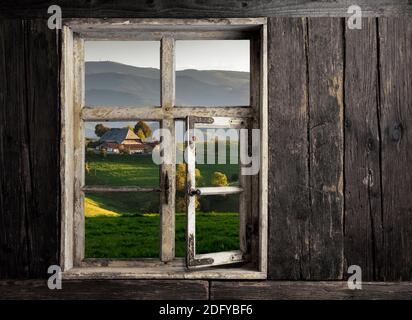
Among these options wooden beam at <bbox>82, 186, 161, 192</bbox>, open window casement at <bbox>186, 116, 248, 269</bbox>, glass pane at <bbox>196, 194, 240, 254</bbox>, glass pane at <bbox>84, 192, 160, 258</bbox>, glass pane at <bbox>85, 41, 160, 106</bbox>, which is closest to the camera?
open window casement at <bbox>186, 116, 248, 269</bbox>

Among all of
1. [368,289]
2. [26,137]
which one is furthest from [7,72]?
[368,289]

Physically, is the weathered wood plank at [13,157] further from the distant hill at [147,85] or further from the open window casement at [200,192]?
the distant hill at [147,85]

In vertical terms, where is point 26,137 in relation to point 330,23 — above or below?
below

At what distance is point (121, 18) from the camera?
2428 mm

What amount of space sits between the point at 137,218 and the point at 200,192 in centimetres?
1030

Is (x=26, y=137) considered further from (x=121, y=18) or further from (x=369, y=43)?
(x=369, y=43)

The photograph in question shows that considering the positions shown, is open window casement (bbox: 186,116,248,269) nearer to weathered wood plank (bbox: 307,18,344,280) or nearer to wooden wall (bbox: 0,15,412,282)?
wooden wall (bbox: 0,15,412,282)

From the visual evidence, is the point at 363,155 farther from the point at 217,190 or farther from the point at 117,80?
the point at 117,80

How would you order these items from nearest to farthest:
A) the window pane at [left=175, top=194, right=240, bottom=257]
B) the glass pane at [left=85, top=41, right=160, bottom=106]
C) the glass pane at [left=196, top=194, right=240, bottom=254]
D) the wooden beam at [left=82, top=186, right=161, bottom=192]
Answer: the wooden beam at [left=82, top=186, right=161, bottom=192], the window pane at [left=175, top=194, right=240, bottom=257], the glass pane at [left=196, top=194, right=240, bottom=254], the glass pane at [left=85, top=41, right=160, bottom=106]

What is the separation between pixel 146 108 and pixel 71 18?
24.9 inches

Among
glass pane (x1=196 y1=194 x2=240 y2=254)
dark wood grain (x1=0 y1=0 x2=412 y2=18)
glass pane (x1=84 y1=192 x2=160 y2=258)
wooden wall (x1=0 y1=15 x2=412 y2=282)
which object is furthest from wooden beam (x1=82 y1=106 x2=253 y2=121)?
glass pane (x1=196 y1=194 x2=240 y2=254)

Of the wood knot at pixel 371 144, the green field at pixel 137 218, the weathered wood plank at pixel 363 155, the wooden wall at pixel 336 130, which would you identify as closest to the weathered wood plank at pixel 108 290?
the wooden wall at pixel 336 130

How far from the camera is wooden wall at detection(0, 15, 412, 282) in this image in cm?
240

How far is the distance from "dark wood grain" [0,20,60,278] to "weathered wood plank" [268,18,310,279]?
118cm
